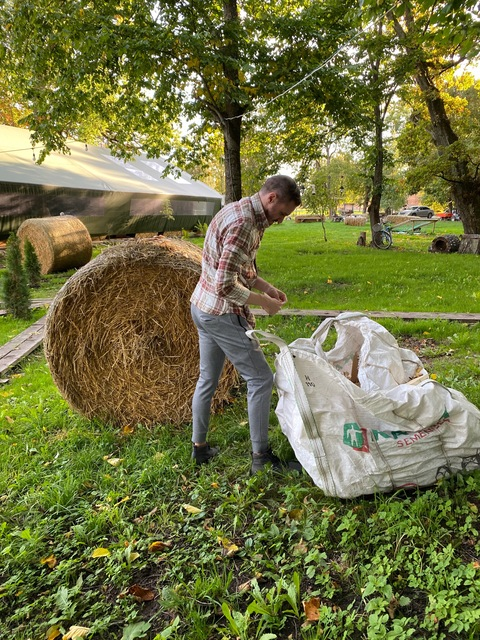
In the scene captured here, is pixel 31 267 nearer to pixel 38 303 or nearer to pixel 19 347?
pixel 38 303

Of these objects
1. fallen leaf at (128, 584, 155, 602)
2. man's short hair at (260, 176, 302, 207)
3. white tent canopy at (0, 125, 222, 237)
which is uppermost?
white tent canopy at (0, 125, 222, 237)

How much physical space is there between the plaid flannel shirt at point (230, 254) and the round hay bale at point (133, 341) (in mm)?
903

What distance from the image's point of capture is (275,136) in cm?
1102

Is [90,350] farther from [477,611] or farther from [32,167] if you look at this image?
[32,167]

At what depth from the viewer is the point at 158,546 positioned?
7.67ft

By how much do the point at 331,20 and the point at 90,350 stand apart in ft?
22.2

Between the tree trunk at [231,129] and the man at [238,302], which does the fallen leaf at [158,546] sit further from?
the tree trunk at [231,129]

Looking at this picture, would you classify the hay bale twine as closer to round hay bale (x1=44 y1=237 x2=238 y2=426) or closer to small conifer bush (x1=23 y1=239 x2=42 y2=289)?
small conifer bush (x1=23 y1=239 x2=42 y2=289)

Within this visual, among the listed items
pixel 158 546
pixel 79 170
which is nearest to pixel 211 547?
pixel 158 546

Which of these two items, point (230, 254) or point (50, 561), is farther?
point (230, 254)

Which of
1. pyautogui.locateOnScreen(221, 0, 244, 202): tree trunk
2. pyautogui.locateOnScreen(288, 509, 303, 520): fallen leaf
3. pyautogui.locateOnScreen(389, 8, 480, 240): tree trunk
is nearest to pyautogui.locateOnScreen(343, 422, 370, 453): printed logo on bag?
pyautogui.locateOnScreen(288, 509, 303, 520): fallen leaf

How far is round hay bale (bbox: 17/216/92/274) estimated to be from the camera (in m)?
10.6

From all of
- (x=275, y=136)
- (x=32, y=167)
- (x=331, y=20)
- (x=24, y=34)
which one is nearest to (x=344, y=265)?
(x=275, y=136)

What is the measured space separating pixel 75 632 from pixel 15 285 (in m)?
6.17
